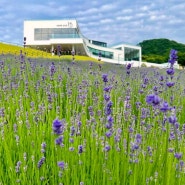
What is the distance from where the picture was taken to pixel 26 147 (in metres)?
3.05

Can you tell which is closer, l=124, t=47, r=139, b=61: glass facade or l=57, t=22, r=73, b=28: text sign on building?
l=57, t=22, r=73, b=28: text sign on building

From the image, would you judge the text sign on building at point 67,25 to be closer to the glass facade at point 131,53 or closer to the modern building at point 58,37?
the modern building at point 58,37

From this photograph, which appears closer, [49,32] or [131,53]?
[49,32]

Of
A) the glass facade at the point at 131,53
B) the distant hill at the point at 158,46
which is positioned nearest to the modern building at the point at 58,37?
the glass facade at the point at 131,53

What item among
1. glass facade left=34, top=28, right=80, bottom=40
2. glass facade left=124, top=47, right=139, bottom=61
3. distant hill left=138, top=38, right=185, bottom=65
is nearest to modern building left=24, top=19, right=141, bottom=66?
glass facade left=34, top=28, right=80, bottom=40

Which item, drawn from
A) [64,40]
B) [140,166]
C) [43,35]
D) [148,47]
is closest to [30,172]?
[140,166]

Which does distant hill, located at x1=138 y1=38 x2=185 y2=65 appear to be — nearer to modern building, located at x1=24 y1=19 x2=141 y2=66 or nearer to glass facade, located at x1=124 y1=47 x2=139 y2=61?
glass facade, located at x1=124 y1=47 x2=139 y2=61

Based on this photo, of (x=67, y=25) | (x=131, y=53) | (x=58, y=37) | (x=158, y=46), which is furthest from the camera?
(x=158, y=46)

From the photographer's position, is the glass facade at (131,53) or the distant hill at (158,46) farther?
the distant hill at (158,46)

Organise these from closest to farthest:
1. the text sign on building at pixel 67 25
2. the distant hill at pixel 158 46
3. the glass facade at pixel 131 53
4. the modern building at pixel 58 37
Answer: the modern building at pixel 58 37 < the text sign on building at pixel 67 25 < the glass facade at pixel 131 53 < the distant hill at pixel 158 46

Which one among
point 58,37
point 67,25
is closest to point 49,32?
point 67,25

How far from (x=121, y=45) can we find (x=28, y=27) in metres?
17.8

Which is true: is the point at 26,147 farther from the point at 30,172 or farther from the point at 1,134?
the point at 30,172

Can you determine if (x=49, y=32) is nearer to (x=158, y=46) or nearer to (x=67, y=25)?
(x=67, y=25)
